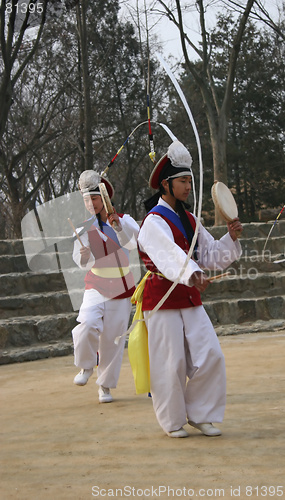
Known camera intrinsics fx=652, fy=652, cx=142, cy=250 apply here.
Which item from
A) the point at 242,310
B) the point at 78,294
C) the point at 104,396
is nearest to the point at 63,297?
the point at 78,294

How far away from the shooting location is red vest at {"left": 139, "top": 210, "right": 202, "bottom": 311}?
371cm

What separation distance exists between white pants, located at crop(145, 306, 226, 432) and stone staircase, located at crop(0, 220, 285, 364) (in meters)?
4.13

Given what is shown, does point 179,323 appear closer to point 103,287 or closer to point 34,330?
point 103,287

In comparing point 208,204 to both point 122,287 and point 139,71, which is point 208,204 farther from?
point 122,287

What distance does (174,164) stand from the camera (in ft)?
12.6

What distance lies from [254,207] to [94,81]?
30.3ft

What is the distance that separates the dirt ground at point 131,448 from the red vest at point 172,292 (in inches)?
29.3

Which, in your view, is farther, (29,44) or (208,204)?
(208,204)

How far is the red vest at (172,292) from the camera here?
146 inches

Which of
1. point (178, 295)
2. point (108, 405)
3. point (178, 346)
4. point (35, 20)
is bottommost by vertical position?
point (108, 405)

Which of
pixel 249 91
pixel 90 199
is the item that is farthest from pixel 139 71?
pixel 90 199

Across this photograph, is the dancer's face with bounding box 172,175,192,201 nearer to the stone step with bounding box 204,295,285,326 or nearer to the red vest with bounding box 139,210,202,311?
the red vest with bounding box 139,210,202,311

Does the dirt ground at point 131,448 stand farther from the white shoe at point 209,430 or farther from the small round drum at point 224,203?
the small round drum at point 224,203

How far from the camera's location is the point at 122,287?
521cm
